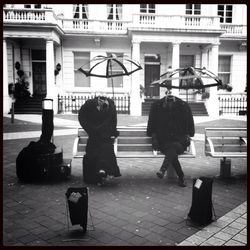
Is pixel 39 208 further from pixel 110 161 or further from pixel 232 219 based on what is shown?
pixel 232 219

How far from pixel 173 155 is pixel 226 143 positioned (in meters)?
1.43

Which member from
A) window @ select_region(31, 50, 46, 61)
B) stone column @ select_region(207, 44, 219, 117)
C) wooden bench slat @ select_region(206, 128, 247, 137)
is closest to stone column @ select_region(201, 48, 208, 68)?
stone column @ select_region(207, 44, 219, 117)

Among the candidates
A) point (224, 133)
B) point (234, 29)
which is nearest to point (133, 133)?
point (224, 133)

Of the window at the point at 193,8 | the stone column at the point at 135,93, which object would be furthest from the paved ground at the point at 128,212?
the window at the point at 193,8

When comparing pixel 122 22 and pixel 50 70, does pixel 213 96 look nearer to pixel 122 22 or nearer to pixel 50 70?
pixel 122 22

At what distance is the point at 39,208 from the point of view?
471cm

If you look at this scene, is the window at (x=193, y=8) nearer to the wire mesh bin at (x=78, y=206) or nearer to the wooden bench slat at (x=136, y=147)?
the wooden bench slat at (x=136, y=147)

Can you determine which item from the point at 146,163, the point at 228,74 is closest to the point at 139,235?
the point at 146,163

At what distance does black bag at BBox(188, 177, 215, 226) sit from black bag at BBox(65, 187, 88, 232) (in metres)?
1.46

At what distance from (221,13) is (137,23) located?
7725 millimetres

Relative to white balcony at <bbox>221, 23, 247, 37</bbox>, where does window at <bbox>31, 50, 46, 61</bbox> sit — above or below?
below

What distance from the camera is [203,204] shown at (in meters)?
4.19

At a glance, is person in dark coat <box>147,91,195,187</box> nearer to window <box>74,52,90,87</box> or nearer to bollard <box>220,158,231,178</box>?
bollard <box>220,158,231,178</box>

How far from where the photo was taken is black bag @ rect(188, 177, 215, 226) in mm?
4180
